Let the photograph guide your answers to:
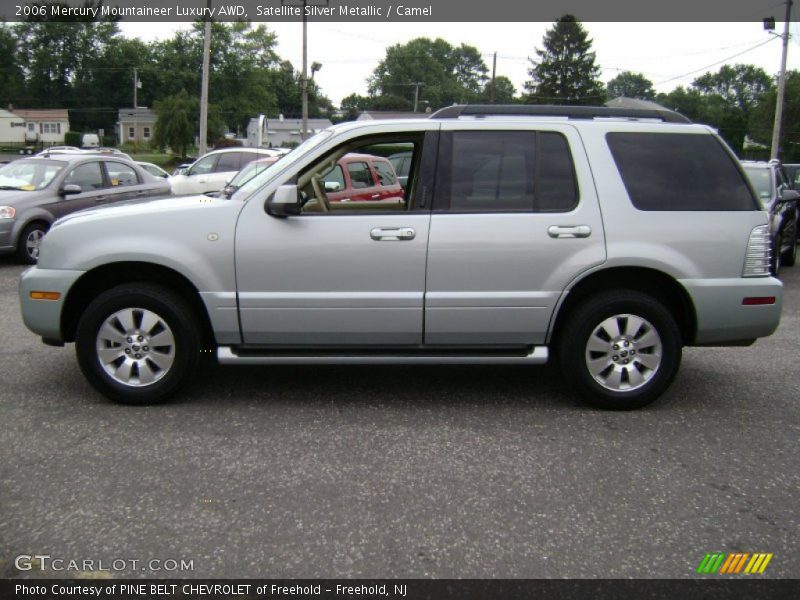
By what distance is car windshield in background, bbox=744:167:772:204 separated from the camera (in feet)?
38.9

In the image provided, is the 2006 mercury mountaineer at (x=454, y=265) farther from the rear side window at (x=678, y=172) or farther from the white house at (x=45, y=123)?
the white house at (x=45, y=123)

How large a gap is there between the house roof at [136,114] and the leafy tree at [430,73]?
27.6 metres

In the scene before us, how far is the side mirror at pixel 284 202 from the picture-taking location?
4828 mm

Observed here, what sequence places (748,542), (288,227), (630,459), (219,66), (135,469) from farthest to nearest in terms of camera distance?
(219,66), (288,227), (630,459), (135,469), (748,542)

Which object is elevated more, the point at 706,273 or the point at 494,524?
the point at 706,273

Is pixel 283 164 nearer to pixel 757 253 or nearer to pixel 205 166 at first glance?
pixel 757 253

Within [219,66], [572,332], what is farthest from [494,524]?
[219,66]

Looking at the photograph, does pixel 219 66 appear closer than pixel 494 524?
No

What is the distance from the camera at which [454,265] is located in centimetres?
496

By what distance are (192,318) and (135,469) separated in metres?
1.21

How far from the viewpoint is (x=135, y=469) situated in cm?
409

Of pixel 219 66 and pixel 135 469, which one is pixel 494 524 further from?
pixel 219 66

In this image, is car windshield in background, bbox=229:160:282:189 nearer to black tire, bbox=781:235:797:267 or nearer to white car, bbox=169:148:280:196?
black tire, bbox=781:235:797:267

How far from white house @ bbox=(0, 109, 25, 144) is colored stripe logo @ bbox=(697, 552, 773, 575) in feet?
310
